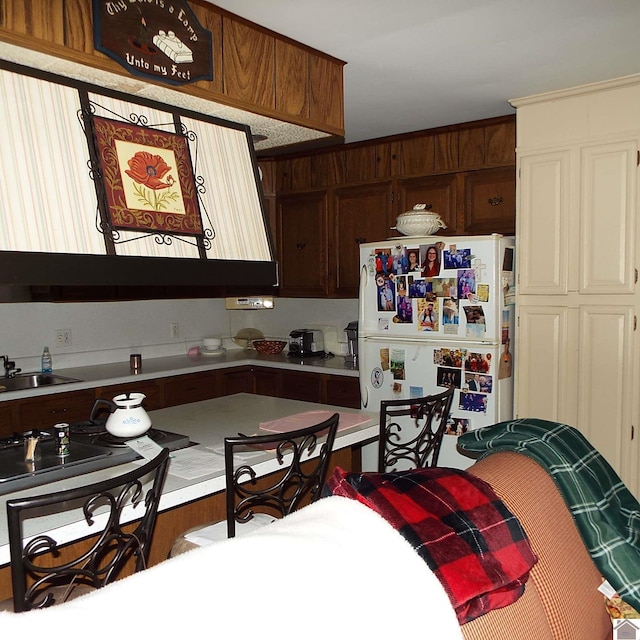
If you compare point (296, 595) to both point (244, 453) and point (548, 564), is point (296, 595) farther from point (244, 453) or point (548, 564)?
point (244, 453)

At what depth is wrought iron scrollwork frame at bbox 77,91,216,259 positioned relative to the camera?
1948mm

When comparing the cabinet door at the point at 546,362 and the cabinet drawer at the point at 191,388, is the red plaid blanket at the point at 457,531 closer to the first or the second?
the cabinet door at the point at 546,362

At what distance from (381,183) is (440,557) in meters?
3.35

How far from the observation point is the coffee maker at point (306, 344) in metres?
4.90

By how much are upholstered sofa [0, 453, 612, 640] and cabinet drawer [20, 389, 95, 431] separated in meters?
2.72

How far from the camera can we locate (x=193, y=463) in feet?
6.77

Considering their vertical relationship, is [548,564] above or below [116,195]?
below

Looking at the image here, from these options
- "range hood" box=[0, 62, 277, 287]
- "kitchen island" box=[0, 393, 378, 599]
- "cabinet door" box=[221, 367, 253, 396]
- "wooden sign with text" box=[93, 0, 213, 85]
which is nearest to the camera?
"kitchen island" box=[0, 393, 378, 599]

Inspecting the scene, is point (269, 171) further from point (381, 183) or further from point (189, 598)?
point (189, 598)

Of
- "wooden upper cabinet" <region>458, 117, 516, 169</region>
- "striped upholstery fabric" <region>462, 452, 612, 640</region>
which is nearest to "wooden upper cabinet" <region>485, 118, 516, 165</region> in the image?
"wooden upper cabinet" <region>458, 117, 516, 169</region>

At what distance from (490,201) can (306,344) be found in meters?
1.84

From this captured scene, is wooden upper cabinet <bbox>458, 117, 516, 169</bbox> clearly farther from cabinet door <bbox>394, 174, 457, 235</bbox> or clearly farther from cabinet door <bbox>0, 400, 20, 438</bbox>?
cabinet door <bbox>0, 400, 20, 438</bbox>

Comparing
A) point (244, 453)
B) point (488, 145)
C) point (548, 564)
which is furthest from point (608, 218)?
point (244, 453)

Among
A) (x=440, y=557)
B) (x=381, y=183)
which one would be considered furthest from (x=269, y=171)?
(x=440, y=557)
